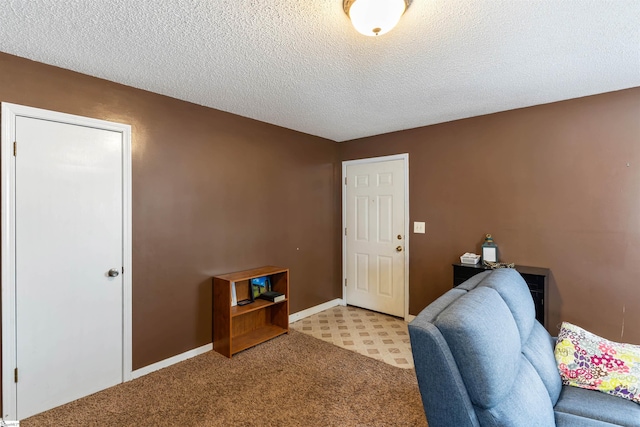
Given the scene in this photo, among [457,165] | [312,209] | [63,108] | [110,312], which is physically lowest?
[110,312]

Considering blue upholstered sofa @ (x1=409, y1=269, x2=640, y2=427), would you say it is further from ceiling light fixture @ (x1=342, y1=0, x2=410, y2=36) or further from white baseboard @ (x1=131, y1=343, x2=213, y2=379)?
white baseboard @ (x1=131, y1=343, x2=213, y2=379)

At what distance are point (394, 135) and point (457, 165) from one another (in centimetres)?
88

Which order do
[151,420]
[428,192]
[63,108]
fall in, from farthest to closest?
A: [428,192]
[63,108]
[151,420]

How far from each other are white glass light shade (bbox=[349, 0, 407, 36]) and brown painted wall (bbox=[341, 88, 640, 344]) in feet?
7.14

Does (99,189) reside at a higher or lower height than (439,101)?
lower

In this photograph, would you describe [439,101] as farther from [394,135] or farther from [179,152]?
[179,152]

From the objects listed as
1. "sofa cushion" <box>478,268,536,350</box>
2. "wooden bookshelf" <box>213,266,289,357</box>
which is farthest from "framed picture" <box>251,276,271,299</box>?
"sofa cushion" <box>478,268,536,350</box>

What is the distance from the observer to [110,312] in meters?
2.36

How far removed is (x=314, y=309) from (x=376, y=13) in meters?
3.46

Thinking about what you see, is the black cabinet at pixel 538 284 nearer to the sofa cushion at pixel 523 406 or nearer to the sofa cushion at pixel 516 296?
the sofa cushion at pixel 516 296

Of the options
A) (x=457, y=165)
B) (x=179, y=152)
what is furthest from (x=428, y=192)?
(x=179, y=152)

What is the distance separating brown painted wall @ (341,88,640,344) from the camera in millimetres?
2494

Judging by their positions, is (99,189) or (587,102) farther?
(587,102)

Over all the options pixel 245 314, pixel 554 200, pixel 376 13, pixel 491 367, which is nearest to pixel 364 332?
pixel 245 314
